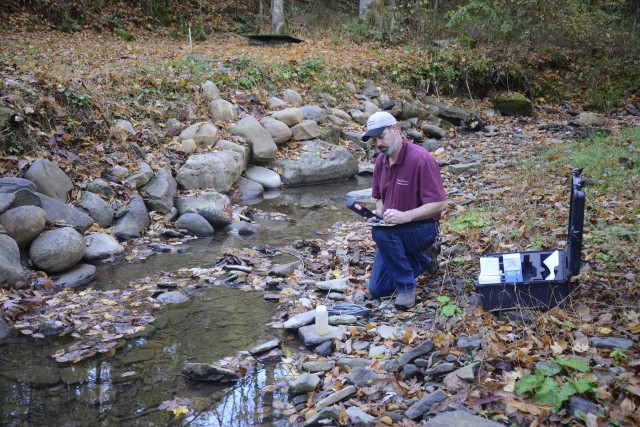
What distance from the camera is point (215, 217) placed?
9328mm

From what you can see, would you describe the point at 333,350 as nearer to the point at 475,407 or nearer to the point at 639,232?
the point at 475,407

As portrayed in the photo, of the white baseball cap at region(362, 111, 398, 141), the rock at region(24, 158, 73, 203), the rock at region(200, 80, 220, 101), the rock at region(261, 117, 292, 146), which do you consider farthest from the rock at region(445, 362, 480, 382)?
the rock at region(200, 80, 220, 101)

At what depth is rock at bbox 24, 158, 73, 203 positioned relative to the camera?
27.0 feet

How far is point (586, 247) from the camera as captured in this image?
5.59 metres

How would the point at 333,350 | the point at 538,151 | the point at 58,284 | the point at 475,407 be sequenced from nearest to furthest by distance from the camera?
the point at 475,407 → the point at 333,350 → the point at 58,284 → the point at 538,151

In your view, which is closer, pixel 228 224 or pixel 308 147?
pixel 228 224

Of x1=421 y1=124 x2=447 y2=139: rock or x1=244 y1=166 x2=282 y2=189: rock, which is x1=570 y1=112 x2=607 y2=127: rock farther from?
x1=244 y1=166 x2=282 y2=189: rock

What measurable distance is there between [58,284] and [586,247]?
6.07 m

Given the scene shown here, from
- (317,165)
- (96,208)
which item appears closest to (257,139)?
(317,165)

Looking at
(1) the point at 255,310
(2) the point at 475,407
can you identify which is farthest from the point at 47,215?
(2) the point at 475,407

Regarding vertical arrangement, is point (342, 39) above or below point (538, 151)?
above

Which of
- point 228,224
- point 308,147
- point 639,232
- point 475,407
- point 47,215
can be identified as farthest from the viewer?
point 308,147

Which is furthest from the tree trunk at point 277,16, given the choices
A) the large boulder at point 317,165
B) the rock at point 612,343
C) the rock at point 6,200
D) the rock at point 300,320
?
the rock at point 612,343

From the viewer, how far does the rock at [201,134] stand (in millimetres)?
11445
